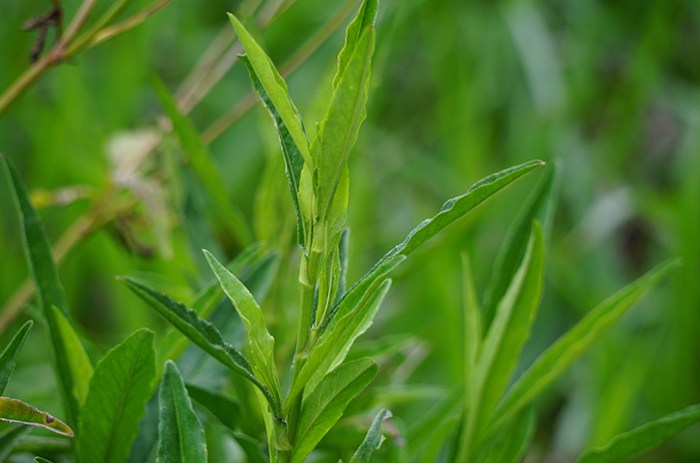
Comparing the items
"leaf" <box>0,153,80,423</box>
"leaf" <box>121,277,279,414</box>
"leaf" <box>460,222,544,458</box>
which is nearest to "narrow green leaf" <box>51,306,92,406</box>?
"leaf" <box>0,153,80,423</box>

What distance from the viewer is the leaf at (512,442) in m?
0.51

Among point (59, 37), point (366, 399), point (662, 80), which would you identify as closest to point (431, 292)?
point (366, 399)

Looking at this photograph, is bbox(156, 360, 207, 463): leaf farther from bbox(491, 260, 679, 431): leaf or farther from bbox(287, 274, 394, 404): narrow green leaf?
bbox(491, 260, 679, 431): leaf

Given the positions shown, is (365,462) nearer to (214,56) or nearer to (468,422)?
(468,422)

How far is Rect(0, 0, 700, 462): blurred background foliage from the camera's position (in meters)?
0.72

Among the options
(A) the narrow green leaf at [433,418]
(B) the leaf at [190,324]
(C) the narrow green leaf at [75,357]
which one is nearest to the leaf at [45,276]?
(C) the narrow green leaf at [75,357]

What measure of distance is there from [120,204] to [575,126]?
3.66 ft

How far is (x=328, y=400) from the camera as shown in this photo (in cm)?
38

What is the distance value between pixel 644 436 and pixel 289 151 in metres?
0.24

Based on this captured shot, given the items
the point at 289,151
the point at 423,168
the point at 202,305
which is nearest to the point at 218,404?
the point at 202,305

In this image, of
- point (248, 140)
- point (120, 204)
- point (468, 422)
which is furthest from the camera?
point (248, 140)

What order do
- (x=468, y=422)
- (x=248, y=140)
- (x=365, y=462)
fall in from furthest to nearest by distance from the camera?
(x=248, y=140) < (x=468, y=422) < (x=365, y=462)

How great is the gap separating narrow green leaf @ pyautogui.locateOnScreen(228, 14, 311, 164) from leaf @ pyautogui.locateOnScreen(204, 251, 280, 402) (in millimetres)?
56

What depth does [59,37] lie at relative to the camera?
0.54 m
